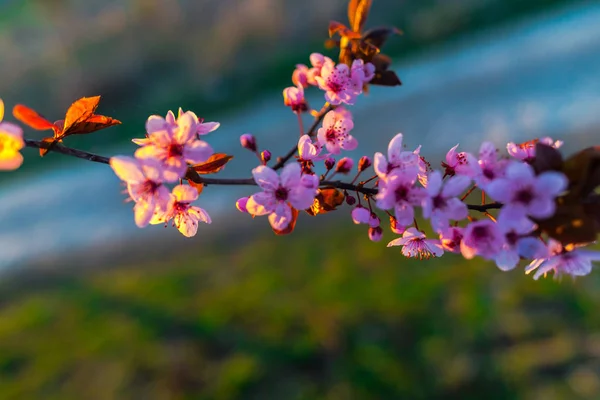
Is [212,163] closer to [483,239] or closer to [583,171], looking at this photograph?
[483,239]

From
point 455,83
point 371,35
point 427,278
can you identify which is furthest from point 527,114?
point 371,35

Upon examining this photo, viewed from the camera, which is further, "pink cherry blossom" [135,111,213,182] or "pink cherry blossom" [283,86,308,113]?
"pink cherry blossom" [283,86,308,113]

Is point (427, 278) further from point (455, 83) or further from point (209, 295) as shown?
point (455, 83)

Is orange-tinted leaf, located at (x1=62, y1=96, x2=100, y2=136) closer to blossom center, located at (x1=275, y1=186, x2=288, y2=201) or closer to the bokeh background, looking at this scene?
blossom center, located at (x1=275, y1=186, x2=288, y2=201)

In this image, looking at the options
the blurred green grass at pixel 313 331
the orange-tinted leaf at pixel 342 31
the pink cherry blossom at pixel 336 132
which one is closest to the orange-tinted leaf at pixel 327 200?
the pink cherry blossom at pixel 336 132

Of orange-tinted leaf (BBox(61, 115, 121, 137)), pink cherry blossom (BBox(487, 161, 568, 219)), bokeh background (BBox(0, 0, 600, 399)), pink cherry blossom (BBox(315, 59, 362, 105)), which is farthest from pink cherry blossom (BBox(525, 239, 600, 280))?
bokeh background (BBox(0, 0, 600, 399))
